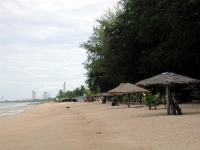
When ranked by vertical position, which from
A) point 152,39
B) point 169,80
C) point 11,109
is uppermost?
point 152,39

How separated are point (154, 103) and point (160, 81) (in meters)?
5.15

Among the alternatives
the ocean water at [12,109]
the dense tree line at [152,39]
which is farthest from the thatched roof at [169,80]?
the ocean water at [12,109]

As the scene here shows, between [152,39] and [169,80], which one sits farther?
[152,39]

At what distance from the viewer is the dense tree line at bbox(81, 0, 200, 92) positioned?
1672 centimetres

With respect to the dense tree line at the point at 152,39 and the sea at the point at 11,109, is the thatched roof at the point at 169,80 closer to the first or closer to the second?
the dense tree line at the point at 152,39

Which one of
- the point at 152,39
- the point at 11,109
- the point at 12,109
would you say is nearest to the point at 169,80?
the point at 152,39

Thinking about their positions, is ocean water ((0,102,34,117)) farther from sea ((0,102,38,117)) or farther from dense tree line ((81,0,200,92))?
dense tree line ((81,0,200,92))

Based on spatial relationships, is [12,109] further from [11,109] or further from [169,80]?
[169,80]

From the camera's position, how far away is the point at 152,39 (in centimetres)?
2359

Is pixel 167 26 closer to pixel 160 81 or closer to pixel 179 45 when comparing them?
pixel 179 45

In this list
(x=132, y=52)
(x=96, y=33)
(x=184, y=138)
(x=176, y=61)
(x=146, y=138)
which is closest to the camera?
(x=184, y=138)

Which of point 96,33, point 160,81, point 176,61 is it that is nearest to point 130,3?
point 176,61

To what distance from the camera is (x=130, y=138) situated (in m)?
7.48

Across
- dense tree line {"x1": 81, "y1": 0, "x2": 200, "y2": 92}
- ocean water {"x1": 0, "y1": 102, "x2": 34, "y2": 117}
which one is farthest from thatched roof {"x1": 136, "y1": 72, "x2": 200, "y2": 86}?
ocean water {"x1": 0, "y1": 102, "x2": 34, "y2": 117}
